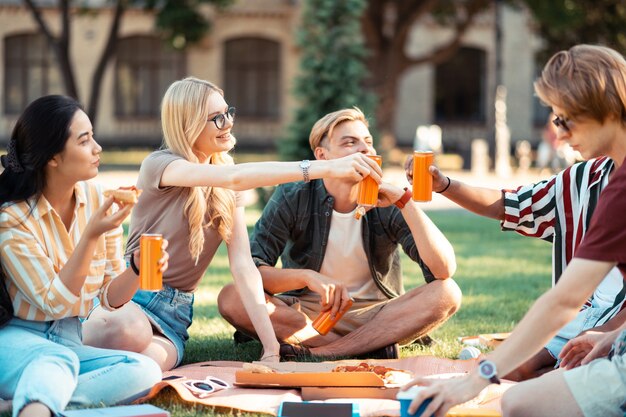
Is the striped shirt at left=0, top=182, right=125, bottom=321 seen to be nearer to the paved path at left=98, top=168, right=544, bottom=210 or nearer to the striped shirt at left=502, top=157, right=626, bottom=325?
the striped shirt at left=502, top=157, right=626, bottom=325

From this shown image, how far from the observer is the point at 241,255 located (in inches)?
219

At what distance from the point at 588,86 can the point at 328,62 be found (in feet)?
43.2

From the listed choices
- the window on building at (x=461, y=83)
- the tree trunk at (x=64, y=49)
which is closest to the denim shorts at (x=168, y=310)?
the tree trunk at (x=64, y=49)

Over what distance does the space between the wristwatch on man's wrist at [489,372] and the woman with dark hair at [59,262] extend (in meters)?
1.51

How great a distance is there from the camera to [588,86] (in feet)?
12.4

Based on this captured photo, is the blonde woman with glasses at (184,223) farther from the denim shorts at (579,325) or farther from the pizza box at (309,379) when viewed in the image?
the denim shorts at (579,325)

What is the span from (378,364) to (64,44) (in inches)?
931

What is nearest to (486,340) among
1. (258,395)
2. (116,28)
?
(258,395)

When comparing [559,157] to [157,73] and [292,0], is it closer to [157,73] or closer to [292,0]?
[292,0]

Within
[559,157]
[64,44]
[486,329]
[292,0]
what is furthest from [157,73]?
[486,329]

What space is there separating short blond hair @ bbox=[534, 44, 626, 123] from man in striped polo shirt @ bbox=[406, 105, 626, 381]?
3.05 feet

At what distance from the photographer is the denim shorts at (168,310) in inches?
212

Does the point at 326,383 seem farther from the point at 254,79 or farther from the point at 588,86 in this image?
the point at 254,79

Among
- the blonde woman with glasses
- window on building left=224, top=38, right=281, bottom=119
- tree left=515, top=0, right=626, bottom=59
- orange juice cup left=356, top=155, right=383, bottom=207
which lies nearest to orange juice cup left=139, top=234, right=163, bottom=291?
the blonde woman with glasses
